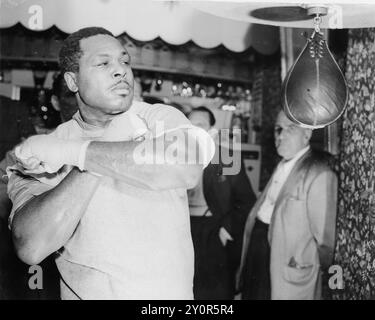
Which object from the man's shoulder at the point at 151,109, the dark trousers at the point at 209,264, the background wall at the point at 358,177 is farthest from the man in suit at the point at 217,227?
the man's shoulder at the point at 151,109

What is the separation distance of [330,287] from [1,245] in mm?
1148

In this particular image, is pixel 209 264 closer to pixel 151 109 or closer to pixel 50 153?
pixel 151 109

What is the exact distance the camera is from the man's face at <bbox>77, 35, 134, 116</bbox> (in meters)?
1.07

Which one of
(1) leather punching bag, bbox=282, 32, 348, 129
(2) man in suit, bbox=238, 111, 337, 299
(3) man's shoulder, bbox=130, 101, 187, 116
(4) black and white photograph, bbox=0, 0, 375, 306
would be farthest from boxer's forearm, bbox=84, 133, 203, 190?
(2) man in suit, bbox=238, 111, 337, 299

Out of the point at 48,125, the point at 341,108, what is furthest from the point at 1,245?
the point at 341,108

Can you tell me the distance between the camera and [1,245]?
1.37 m

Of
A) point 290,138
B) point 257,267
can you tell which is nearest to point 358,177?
point 290,138

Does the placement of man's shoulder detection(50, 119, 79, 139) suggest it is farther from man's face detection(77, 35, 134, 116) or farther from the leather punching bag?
the leather punching bag

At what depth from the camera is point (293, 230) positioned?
1.75m

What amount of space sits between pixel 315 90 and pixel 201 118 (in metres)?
0.95

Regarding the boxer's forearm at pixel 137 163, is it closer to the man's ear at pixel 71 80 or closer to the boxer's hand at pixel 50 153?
the boxer's hand at pixel 50 153

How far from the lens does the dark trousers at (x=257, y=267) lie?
1820 millimetres

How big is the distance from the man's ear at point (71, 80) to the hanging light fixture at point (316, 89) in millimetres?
571
